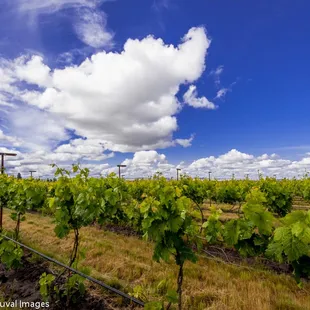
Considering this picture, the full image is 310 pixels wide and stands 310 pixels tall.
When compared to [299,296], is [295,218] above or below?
above

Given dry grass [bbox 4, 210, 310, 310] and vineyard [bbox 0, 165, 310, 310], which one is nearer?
vineyard [bbox 0, 165, 310, 310]

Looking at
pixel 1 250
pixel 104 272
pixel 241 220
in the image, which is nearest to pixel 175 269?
pixel 104 272

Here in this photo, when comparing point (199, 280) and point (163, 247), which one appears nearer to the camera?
point (163, 247)

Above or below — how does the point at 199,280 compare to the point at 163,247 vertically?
below

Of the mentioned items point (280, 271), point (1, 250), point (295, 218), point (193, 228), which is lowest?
point (280, 271)

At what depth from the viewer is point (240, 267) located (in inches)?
233

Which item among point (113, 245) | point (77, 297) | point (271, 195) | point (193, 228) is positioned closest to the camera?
point (193, 228)

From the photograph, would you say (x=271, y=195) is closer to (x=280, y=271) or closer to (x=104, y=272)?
(x=280, y=271)

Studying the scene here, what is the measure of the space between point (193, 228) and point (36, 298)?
9.66ft

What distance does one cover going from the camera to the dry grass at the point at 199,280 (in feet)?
13.1

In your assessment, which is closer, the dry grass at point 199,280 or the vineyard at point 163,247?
the vineyard at point 163,247

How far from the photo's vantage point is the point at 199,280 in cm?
504

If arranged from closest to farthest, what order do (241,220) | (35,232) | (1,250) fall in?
(241,220) < (1,250) < (35,232)

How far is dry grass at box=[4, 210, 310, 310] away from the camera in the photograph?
4008 millimetres
